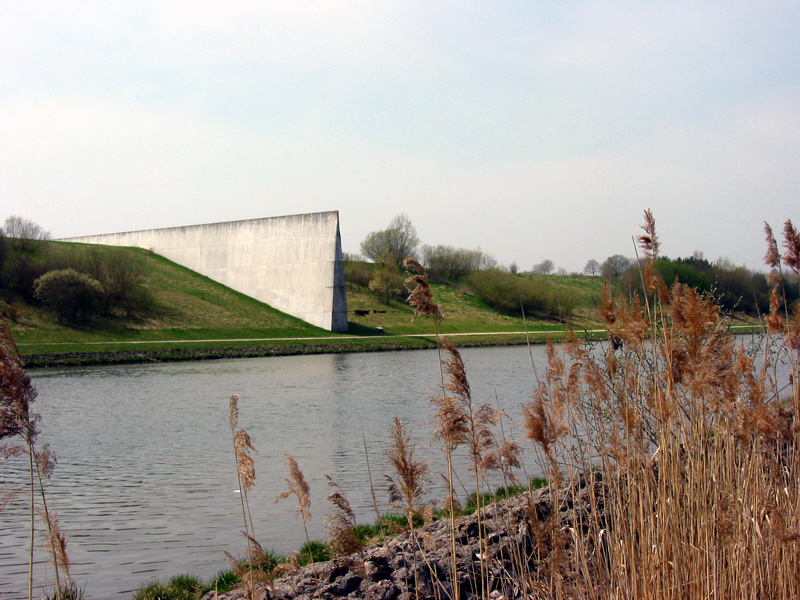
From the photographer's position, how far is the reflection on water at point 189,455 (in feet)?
21.9

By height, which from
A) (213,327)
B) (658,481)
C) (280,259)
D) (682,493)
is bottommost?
(682,493)

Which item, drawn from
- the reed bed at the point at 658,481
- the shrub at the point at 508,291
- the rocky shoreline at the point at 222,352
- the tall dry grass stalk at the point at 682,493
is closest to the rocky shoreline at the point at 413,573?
the reed bed at the point at 658,481

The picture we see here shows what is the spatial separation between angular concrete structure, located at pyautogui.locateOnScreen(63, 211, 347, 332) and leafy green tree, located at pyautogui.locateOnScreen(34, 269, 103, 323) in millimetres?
12404

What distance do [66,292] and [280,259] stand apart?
14.4m

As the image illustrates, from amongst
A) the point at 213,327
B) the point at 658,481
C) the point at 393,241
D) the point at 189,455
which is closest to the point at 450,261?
the point at 393,241

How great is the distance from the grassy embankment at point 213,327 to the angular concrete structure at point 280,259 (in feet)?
3.63

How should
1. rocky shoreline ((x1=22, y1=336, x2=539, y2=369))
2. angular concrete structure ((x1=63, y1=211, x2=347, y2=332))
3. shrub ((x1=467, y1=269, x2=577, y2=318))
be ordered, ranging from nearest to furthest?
rocky shoreline ((x1=22, y1=336, x2=539, y2=369)) → angular concrete structure ((x1=63, y1=211, x2=347, y2=332)) → shrub ((x1=467, y1=269, x2=577, y2=318))

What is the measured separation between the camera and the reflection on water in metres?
6.68

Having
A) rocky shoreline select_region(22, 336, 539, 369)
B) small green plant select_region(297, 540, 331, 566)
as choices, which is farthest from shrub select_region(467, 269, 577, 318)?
small green plant select_region(297, 540, 331, 566)

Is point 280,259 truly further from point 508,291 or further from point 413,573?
point 413,573

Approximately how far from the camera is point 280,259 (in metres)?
46.2

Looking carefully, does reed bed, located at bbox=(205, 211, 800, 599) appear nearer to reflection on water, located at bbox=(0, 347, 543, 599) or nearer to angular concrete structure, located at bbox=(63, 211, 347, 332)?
reflection on water, located at bbox=(0, 347, 543, 599)

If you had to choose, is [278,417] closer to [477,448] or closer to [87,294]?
[477,448]

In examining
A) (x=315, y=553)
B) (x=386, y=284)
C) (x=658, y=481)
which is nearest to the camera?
(x=658, y=481)
